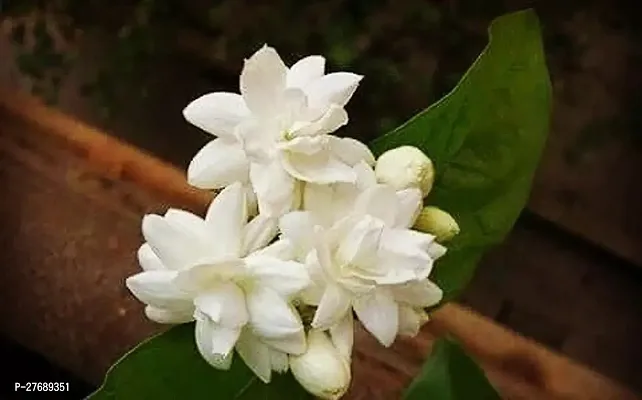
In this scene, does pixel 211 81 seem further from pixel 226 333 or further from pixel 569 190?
pixel 226 333

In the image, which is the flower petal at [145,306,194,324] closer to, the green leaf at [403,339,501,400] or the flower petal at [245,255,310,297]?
the flower petal at [245,255,310,297]

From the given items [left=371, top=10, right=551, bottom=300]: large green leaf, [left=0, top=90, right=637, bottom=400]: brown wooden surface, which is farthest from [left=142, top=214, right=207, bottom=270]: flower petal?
[left=0, top=90, right=637, bottom=400]: brown wooden surface

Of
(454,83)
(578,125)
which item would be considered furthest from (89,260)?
(578,125)

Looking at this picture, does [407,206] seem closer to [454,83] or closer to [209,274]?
[209,274]

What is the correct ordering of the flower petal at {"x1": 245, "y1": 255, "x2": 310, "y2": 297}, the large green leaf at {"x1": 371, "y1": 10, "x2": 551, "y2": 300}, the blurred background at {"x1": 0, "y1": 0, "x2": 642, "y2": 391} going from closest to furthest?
the flower petal at {"x1": 245, "y1": 255, "x2": 310, "y2": 297}, the large green leaf at {"x1": 371, "y1": 10, "x2": 551, "y2": 300}, the blurred background at {"x1": 0, "y1": 0, "x2": 642, "y2": 391}

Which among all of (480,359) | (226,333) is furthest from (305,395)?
(480,359)

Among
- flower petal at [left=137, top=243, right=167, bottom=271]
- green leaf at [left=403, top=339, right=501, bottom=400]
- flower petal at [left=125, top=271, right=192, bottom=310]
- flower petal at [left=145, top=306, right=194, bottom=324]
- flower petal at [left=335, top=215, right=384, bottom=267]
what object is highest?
flower petal at [left=335, top=215, right=384, bottom=267]
